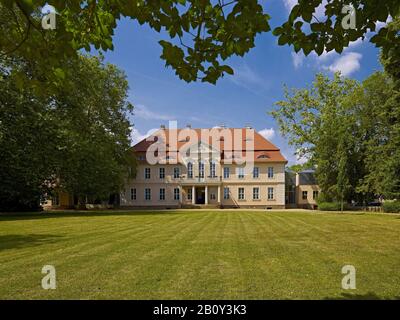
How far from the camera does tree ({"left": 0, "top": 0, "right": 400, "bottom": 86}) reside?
10.4 feet

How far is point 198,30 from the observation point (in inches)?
144

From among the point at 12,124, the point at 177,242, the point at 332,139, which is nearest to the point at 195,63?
the point at 177,242

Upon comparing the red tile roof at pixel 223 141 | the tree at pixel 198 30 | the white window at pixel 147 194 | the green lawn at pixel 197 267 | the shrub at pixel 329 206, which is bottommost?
the shrub at pixel 329 206

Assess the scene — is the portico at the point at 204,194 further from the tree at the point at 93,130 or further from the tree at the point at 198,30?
the tree at the point at 198,30

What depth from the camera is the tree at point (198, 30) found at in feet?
10.4

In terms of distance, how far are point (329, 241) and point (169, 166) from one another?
36.4 m

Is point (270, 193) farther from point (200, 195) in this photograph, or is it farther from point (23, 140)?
point (23, 140)

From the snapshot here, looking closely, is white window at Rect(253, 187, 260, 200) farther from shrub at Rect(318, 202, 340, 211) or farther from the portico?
shrub at Rect(318, 202, 340, 211)

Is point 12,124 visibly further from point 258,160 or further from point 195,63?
point 258,160

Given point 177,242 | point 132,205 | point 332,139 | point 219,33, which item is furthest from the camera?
point 132,205

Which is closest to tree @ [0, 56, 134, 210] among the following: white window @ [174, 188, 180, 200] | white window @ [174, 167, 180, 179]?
white window @ [174, 167, 180, 179]

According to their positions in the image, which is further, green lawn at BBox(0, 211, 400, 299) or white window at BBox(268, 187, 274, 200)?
white window at BBox(268, 187, 274, 200)

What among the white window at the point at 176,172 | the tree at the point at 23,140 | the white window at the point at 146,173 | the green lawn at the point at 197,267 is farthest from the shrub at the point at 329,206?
the tree at the point at 23,140

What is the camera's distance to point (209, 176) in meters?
44.3
